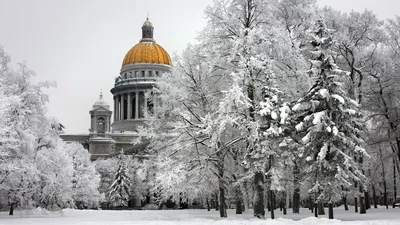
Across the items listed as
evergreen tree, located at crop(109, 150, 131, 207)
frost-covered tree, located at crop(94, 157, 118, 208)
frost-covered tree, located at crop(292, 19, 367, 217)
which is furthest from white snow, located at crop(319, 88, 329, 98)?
frost-covered tree, located at crop(94, 157, 118, 208)

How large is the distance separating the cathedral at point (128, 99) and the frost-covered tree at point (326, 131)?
84093 millimetres

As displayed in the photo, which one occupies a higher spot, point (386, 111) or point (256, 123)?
point (386, 111)

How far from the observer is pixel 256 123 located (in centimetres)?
2562

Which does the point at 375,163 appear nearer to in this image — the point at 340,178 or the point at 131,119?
the point at 340,178

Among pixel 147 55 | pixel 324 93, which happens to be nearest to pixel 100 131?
pixel 147 55

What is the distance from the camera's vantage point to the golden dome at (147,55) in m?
131

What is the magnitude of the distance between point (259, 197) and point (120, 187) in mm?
52868

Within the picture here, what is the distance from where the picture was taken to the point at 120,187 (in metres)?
76.8

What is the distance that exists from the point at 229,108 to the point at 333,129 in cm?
507

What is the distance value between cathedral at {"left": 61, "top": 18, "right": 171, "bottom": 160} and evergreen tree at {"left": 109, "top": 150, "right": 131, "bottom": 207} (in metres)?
29.4

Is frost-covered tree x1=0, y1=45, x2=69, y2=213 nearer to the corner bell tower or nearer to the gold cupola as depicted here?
the corner bell tower

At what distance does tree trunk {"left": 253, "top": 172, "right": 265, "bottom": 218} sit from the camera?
26125mm

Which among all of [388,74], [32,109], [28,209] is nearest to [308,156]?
[388,74]

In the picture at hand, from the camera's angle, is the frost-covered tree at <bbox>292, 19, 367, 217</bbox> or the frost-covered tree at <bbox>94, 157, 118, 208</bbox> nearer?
the frost-covered tree at <bbox>292, 19, 367, 217</bbox>
